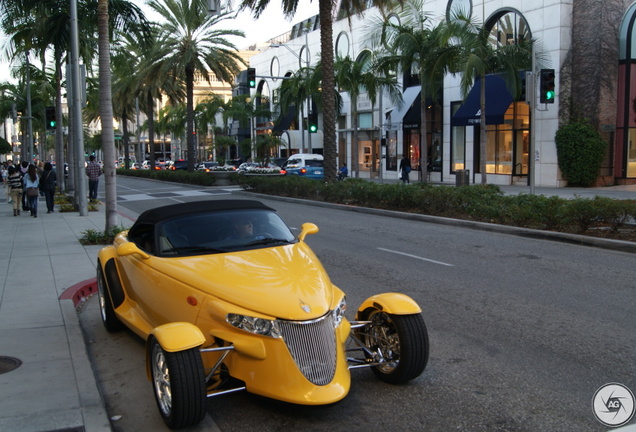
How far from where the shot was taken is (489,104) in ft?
112

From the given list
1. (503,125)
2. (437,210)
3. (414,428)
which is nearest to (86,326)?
(414,428)

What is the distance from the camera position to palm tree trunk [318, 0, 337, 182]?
78.0ft

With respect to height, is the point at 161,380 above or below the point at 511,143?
below

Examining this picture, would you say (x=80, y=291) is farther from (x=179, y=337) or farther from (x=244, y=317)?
(x=244, y=317)

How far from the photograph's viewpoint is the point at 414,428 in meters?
4.59

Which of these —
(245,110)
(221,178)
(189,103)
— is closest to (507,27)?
(221,178)

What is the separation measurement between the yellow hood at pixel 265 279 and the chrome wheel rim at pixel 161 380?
0.60 metres

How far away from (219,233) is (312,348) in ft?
6.24

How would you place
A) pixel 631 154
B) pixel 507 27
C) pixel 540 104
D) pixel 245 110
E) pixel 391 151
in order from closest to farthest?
1. pixel 540 104
2. pixel 631 154
3. pixel 507 27
4. pixel 391 151
5. pixel 245 110

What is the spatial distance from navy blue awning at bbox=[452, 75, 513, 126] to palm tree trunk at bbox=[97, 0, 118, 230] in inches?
910

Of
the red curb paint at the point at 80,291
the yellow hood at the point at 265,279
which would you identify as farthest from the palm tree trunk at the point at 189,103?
the yellow hood at the point at 265,279

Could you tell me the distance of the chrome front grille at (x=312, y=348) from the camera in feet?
14.8

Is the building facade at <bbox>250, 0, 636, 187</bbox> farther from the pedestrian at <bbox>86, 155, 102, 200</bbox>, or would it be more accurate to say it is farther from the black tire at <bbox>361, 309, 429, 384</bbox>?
the black tire at <bbox>361, 309, 429, 384</bbox>

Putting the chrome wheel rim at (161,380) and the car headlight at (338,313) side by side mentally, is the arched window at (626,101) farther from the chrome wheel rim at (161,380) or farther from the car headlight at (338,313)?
the chrome wheel rim at (161,380)
